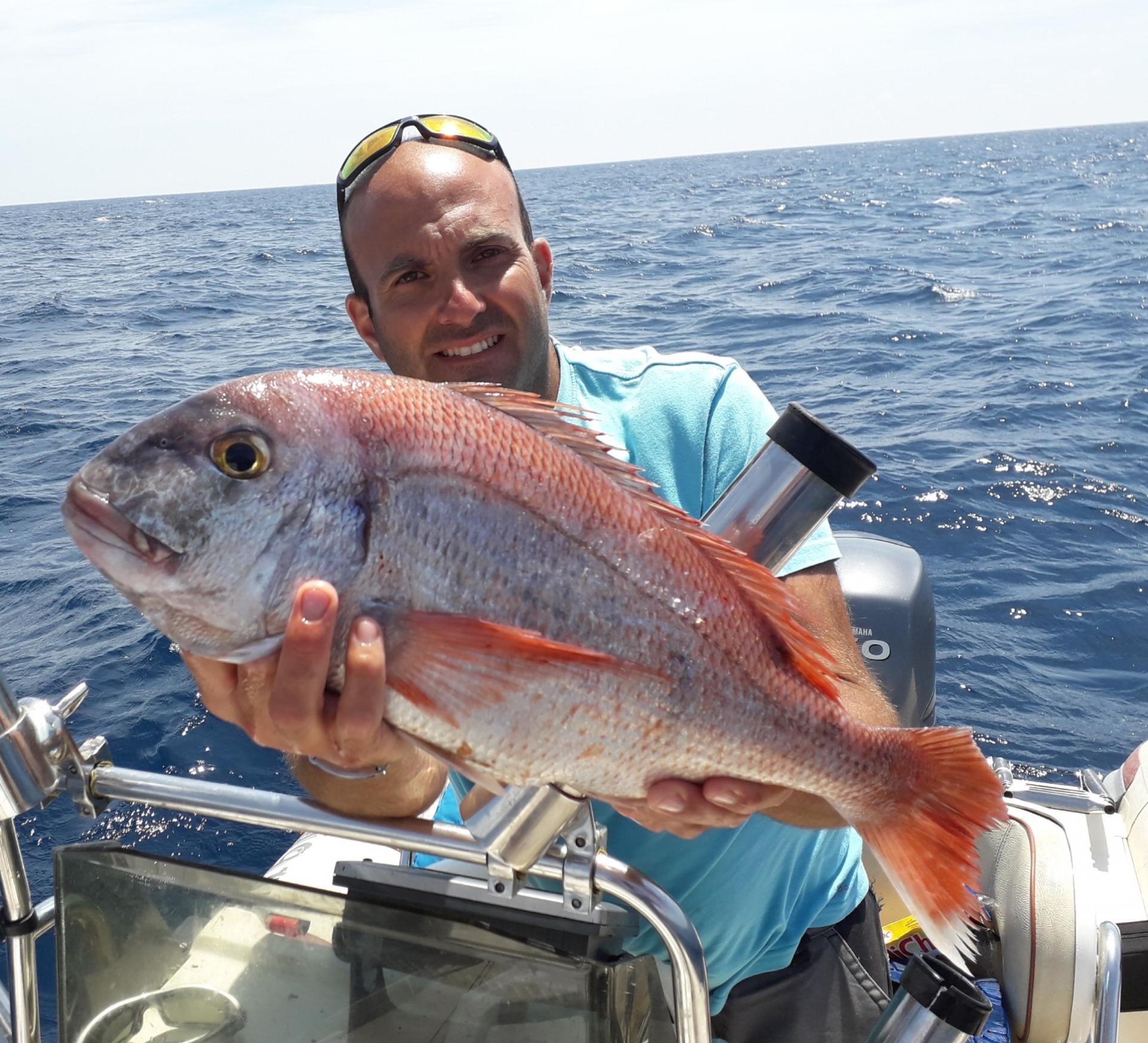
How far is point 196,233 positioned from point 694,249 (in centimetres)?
2918

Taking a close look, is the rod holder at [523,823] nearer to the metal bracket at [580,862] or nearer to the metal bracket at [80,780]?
the metal bracket at [580,862]

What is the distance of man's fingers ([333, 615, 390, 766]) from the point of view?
1.63 metres

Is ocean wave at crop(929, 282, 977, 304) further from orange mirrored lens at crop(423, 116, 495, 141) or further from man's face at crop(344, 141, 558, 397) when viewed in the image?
man's face at crop(344, 141, 558, 397)

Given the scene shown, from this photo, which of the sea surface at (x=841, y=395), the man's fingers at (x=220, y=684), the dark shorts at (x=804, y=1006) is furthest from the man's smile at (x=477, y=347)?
the sea surface at (x=841, y=395)

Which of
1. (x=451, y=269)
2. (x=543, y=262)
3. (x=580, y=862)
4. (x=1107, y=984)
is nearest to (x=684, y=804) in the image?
(x=580, y=862)

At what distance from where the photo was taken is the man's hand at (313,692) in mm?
1622

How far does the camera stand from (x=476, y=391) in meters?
1.90

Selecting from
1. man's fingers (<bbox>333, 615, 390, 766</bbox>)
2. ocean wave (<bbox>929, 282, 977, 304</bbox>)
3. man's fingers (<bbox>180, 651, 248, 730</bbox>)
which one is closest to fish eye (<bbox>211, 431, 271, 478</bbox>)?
man's fingers (<bbox>333, 615, 390, 766</bbox>)

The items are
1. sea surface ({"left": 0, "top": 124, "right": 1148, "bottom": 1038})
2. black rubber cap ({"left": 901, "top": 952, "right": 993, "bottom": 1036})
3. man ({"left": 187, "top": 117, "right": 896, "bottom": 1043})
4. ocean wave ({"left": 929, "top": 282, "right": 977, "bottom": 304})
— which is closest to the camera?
black rubber cap ({"left": 901, "top": 952, "right": 993, "bottom": 1036})

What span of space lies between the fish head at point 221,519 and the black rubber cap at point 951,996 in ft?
4.89

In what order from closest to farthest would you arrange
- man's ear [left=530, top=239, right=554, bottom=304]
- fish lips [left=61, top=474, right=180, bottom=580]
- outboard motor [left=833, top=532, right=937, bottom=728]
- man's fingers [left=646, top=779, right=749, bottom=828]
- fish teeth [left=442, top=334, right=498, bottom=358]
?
fish lips [left=61, top=474, right=180, bottom=580], man's fingers [left=646, top=779, right=749, bottom=828], fish teeth [left=442, top=334, right=498, bottom=358], man's ear [left=530, top=239, right=554, bottom=304], outboard motor [left=833, top=532, right=937, bottom=728]

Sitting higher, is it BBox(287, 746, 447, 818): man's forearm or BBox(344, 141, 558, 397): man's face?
BBox(344, 141, 558, 397): man's face

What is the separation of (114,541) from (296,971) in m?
0.96

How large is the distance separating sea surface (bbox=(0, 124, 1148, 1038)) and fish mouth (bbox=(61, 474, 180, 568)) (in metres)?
3.98
